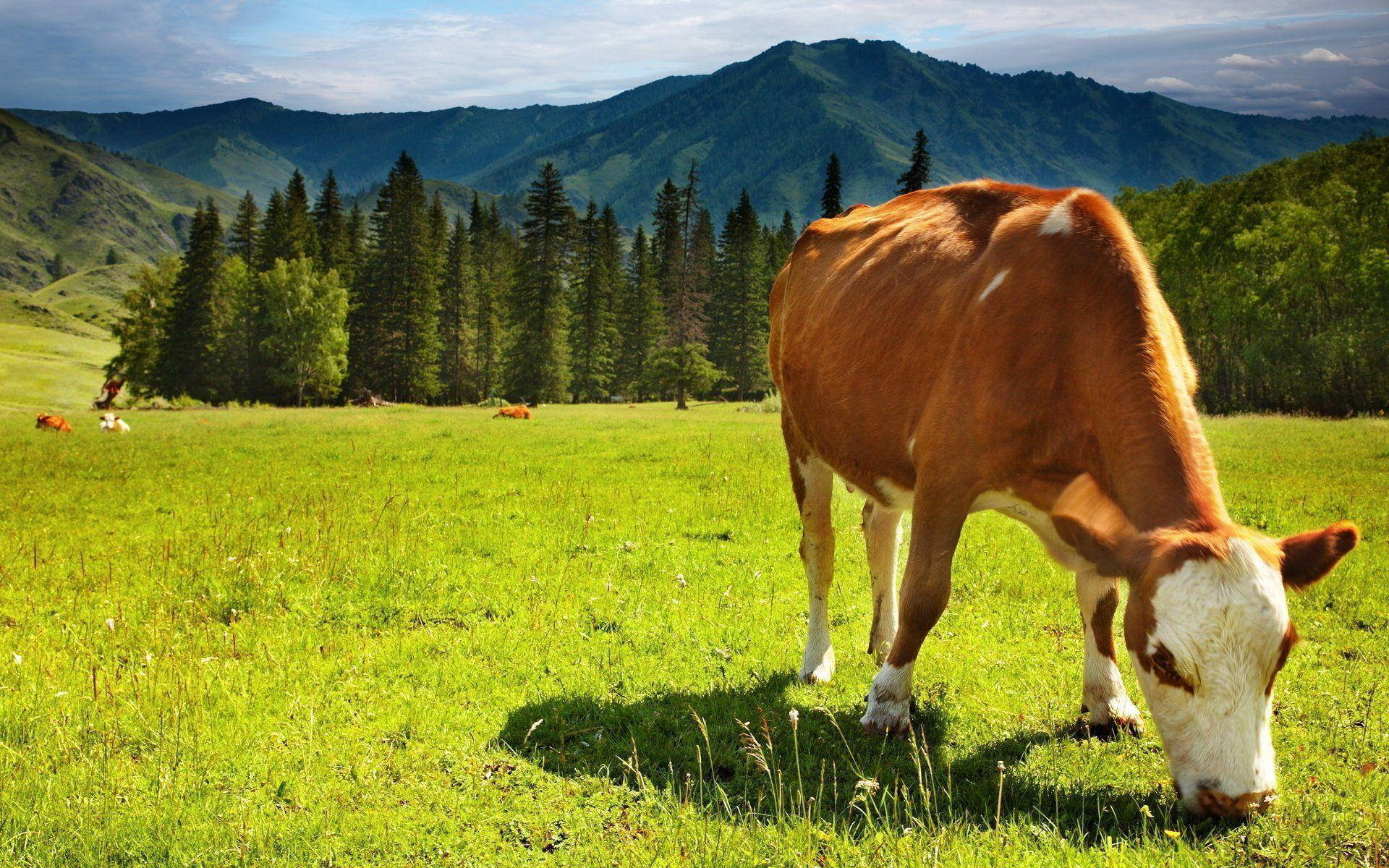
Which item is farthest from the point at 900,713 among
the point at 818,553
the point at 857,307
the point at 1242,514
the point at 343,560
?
the point at 1242,514

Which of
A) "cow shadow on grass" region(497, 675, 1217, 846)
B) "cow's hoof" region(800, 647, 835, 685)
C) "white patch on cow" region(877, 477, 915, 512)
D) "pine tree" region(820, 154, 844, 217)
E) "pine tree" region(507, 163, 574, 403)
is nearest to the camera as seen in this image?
"cow shadow on grass" region(497, 675, 1217, 846)

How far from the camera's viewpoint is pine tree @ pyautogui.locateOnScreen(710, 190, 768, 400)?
73.7 metres

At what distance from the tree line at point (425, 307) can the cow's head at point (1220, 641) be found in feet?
188

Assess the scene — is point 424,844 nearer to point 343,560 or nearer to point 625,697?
point 625,697

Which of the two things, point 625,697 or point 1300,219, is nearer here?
point 625,697

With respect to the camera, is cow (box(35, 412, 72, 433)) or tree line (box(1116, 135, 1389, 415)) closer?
cow (box(35, 412, 72, 433))

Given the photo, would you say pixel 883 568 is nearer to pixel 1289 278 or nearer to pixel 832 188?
pixel 832 188

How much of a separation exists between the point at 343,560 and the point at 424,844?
5240 millimetres

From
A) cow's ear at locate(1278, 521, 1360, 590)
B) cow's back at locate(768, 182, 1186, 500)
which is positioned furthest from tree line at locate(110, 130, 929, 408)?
cow's ear at locate(1278, 521, 1360, 590)

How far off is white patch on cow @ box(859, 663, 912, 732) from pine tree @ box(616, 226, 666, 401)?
74.8 metres

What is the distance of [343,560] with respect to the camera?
8602 millimetres

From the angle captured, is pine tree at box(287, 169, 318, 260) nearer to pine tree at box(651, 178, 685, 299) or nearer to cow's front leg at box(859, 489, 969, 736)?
pine tree at box(651, 178, 685, 299)

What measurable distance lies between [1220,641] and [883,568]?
3258 millimetres

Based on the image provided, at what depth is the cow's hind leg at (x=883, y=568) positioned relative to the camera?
6.54m
